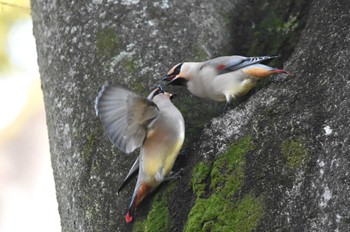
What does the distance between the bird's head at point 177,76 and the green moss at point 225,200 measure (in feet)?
2.29

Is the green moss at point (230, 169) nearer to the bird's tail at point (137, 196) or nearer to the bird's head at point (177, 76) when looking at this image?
the bird's tail at point (137, 196)

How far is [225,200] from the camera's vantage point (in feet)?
10.2

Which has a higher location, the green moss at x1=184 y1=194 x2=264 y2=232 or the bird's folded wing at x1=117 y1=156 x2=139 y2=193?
the bird's folded wing at x1=117 y1=156 x2=139 y2=193

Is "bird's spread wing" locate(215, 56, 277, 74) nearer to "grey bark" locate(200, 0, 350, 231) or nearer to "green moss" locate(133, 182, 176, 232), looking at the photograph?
"grey bark" locate(200, 0, 350, 231)

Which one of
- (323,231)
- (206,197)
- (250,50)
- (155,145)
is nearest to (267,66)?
(250,50)

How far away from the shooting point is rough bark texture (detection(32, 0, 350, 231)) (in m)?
2.97

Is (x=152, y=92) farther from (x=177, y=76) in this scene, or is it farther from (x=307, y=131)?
(x=307, y=131)

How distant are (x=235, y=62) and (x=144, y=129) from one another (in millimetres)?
673

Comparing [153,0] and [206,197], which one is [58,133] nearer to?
[153,0]

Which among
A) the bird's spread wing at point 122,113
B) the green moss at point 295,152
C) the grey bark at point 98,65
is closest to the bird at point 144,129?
the bird's spread wing at point 122,113

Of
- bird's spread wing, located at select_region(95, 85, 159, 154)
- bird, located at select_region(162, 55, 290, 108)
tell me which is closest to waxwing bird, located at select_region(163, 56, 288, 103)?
bird, located at select_region(162, 55, 290, 108)

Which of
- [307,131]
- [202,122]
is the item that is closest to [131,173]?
[202,122]

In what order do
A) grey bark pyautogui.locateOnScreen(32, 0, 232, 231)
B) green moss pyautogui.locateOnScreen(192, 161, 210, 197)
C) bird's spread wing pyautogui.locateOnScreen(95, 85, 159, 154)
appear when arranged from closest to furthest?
green moss pyautogui.locateOnScreen(192, 161, 210, 197) < bird's spread wing pyautogui.locateOnScreen(95, 85, 159, 154) < grey bark pyautogui.locateOnScreen(32, 0, 232, 231)

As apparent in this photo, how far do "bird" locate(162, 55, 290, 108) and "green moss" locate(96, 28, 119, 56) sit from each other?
1.14 ft
